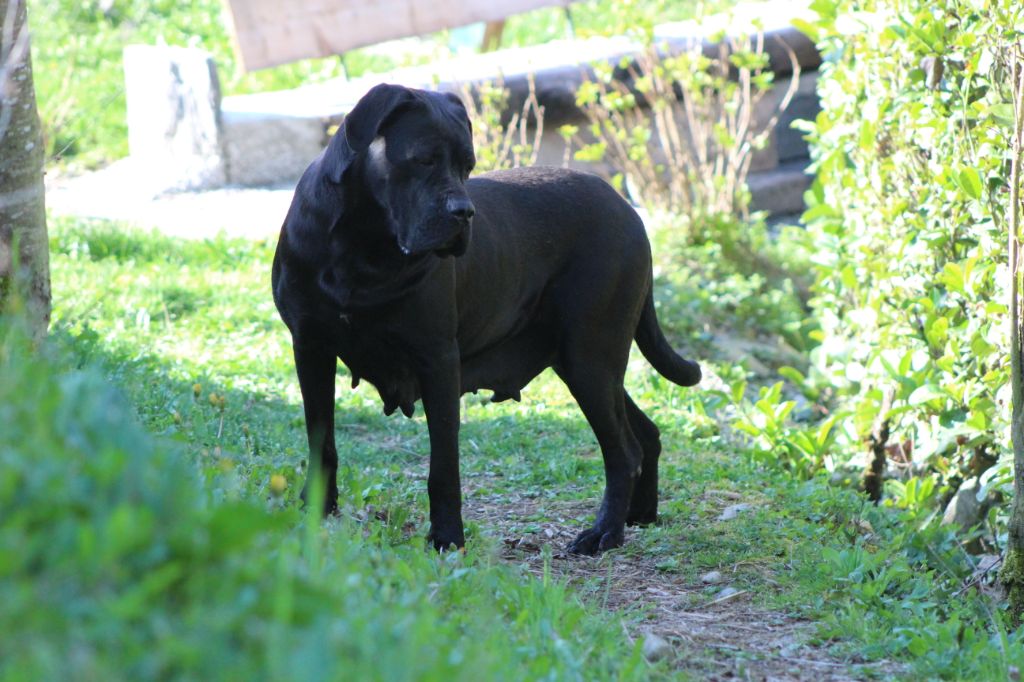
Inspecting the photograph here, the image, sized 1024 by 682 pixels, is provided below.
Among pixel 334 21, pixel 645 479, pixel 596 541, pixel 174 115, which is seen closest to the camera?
pixel 596 541

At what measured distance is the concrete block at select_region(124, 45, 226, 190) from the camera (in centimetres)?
958

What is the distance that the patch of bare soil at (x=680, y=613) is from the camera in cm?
354

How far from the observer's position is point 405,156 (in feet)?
12.5

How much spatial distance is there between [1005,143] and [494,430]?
2734mm

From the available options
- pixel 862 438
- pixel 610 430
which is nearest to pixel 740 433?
pixel 862 438

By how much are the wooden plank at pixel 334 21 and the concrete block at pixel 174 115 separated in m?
1.24

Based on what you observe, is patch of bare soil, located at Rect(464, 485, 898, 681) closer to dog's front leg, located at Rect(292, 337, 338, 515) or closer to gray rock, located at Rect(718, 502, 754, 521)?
gray rock, located at Rect(718, 502, 754, 521)

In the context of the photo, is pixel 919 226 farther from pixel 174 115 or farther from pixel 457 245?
pixel 174 115

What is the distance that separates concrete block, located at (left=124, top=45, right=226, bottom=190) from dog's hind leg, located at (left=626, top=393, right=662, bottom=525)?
587 centimetres

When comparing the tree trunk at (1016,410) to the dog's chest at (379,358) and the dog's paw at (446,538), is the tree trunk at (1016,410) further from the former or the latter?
the dog's chest at (379,358)

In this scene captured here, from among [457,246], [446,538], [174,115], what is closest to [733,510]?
[446,538]

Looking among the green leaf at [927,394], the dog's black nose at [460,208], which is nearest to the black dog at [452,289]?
the dog's black nose at [460,208]

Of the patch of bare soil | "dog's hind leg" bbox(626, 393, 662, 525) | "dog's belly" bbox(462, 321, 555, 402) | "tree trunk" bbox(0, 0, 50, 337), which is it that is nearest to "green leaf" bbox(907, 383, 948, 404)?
"dog's hind leg" bbox(626, 393, 662, 525)

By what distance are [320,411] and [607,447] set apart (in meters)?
1.12
